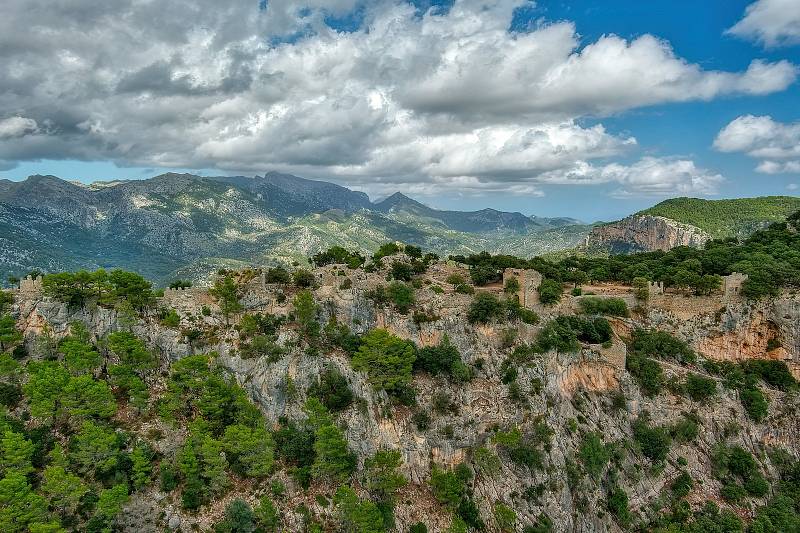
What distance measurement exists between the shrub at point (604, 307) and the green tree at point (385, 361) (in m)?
27.0

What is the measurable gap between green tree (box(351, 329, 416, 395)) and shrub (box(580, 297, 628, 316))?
88.6 feet

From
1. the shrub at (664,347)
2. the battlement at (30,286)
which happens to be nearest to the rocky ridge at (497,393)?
the battlement at (30,286)

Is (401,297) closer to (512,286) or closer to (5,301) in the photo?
(512,286)

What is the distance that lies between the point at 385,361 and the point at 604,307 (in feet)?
109

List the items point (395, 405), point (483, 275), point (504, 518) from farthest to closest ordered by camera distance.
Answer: point (483, 275), point (395, 405), point (504, 518)

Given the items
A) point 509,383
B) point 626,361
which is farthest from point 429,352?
point 626,361

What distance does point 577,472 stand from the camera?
179 feet

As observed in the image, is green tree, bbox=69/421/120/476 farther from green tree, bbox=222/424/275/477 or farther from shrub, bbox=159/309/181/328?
shrub, bbox=159/309/181/328

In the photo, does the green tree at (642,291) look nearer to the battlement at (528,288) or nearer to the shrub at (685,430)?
the battlement at (528,288)

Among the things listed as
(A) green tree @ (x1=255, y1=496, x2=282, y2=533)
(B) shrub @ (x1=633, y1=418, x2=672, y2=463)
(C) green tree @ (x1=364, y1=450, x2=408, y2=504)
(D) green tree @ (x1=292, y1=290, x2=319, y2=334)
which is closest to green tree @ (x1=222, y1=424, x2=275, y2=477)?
(A) green tree @ (x1=255, y1=496, x2=282, y2=533)

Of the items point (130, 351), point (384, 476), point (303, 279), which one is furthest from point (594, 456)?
point (130, 351)

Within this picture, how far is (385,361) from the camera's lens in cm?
5550

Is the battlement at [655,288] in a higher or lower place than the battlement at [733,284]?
lower

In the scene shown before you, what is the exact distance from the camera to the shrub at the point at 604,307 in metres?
67.4
